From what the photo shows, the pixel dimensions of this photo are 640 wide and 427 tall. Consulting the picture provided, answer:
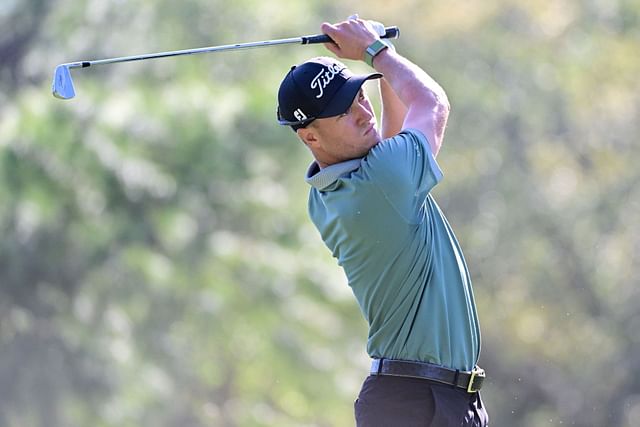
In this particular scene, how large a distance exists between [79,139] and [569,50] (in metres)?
14.1

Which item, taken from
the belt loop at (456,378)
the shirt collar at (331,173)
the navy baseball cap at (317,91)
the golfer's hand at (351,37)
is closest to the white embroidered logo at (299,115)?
the navy baseball cap at (317,91)

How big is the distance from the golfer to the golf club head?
848mm

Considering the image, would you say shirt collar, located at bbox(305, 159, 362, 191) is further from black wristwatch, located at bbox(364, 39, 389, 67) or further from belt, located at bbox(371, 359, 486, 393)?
belt, located at bbox(371, 359, 486, 393)

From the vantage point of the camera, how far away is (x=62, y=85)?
15.1 ft

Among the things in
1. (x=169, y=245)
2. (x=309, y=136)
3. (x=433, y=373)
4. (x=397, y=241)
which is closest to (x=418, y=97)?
(x=309, y=136)

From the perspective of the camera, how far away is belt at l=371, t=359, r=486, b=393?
3.98 meters

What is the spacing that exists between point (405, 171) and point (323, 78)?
1.26ft

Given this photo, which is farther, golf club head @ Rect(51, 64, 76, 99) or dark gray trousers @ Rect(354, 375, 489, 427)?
golf club head @ Rect(51, 64, 76, 99)

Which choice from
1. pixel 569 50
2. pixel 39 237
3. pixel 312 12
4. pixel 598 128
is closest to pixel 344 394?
pixel 39 237

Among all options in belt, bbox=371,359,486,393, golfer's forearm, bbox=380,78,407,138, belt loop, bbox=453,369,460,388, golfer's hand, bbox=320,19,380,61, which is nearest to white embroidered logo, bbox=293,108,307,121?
golfer's hand, bbox=320,19,380,61

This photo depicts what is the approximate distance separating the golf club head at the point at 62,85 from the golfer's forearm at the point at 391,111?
3.34 feet

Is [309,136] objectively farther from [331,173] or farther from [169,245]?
[169,245]

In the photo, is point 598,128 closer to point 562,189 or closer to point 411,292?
Result: point 562,189

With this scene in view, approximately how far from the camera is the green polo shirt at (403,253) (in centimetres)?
394
